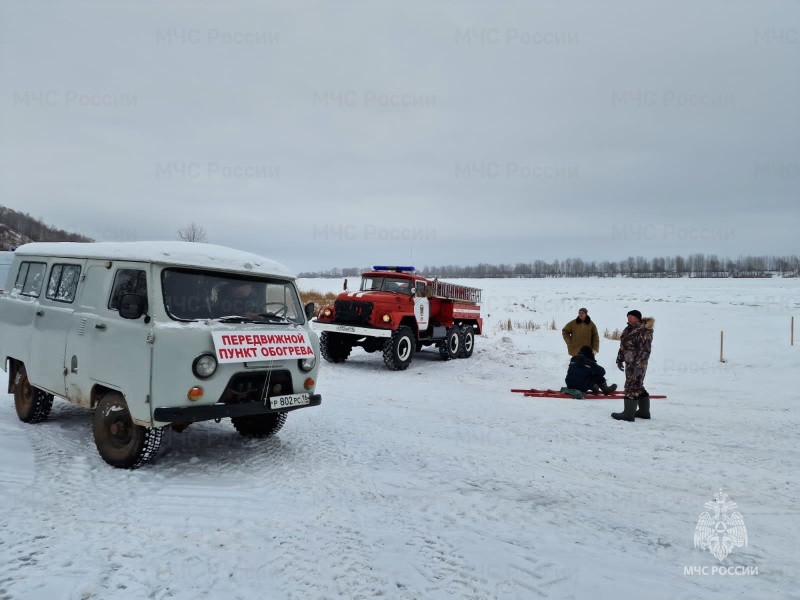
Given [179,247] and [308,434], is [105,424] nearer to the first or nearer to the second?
[179,247]

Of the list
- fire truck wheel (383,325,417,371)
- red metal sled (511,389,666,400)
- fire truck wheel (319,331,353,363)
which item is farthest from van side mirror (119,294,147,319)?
fire truck wheel (319,331,353,363)

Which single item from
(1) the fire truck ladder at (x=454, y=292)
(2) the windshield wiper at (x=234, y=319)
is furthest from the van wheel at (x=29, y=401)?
(1) the fire truck ladder at (x=454, y=292)

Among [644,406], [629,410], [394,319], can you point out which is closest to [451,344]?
[394,319]

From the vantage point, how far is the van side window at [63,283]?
5.73 metres

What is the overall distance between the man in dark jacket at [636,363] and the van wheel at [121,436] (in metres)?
6.35

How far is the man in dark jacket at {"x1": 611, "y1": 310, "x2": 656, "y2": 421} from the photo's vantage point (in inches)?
308

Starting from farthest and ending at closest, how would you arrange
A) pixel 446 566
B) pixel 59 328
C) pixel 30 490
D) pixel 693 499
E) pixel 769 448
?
pixel 769 448
pixel 59 328
pixel 693 499
pixel 30 490
pixel 446 566

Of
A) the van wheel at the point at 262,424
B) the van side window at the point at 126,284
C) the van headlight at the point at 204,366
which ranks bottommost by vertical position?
the van wheel at the point at 262,424

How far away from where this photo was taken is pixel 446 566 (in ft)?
11.3

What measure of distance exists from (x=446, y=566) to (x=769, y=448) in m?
5.23

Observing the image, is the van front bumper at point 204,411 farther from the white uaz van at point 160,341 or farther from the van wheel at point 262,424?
the van wheel at point 262,424

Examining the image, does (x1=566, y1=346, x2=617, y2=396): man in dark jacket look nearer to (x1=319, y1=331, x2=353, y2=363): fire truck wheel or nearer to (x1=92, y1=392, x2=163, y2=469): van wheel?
(x1=319, y1=331, x2=353, y2=363): fire truck wheel

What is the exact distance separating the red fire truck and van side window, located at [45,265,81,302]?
6.93 m

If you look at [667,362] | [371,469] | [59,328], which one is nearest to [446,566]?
[371,469]
